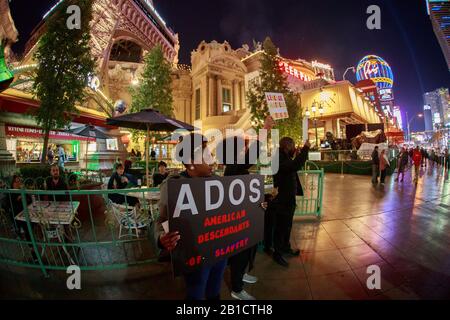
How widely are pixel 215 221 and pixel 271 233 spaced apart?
2.15m

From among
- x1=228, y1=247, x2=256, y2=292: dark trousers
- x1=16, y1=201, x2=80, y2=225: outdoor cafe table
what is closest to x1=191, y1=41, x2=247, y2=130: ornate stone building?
x1=16, y1=201, x2=80, y2=225: outdoor cafe table

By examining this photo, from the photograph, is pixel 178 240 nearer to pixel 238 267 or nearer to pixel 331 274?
pixel 238 267

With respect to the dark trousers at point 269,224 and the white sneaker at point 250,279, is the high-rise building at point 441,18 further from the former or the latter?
the white sneaker at point 250,279

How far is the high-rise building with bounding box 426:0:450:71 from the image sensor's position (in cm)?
6875

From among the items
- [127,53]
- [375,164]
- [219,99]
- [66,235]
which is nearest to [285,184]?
[66,235]

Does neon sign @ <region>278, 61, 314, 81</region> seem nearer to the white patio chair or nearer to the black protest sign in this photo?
the white patio chair

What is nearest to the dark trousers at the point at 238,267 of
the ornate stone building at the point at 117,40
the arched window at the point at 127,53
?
the ornate stone building at the point at 117,40

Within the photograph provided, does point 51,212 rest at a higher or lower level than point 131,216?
higher

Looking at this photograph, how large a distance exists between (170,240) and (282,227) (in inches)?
96.4

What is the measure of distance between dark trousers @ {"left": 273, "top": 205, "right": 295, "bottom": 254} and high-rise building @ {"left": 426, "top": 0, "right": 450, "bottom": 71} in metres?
99.4

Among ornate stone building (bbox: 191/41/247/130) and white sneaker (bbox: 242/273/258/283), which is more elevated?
ornate stone building (bbox: 191/41/247/130)

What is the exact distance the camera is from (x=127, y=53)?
63594mm

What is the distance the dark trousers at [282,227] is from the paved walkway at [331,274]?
25 centimetres

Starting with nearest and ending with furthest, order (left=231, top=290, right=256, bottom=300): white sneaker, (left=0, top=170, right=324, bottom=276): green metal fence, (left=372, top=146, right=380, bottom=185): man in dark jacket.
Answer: (left=231, top=290, right=256, bottom=300): white sneaker < (left=0, top=170, right=324, bottom=276): green metal fence < (left=372, top=146, right=380, bottom=185): man in dark jacket
